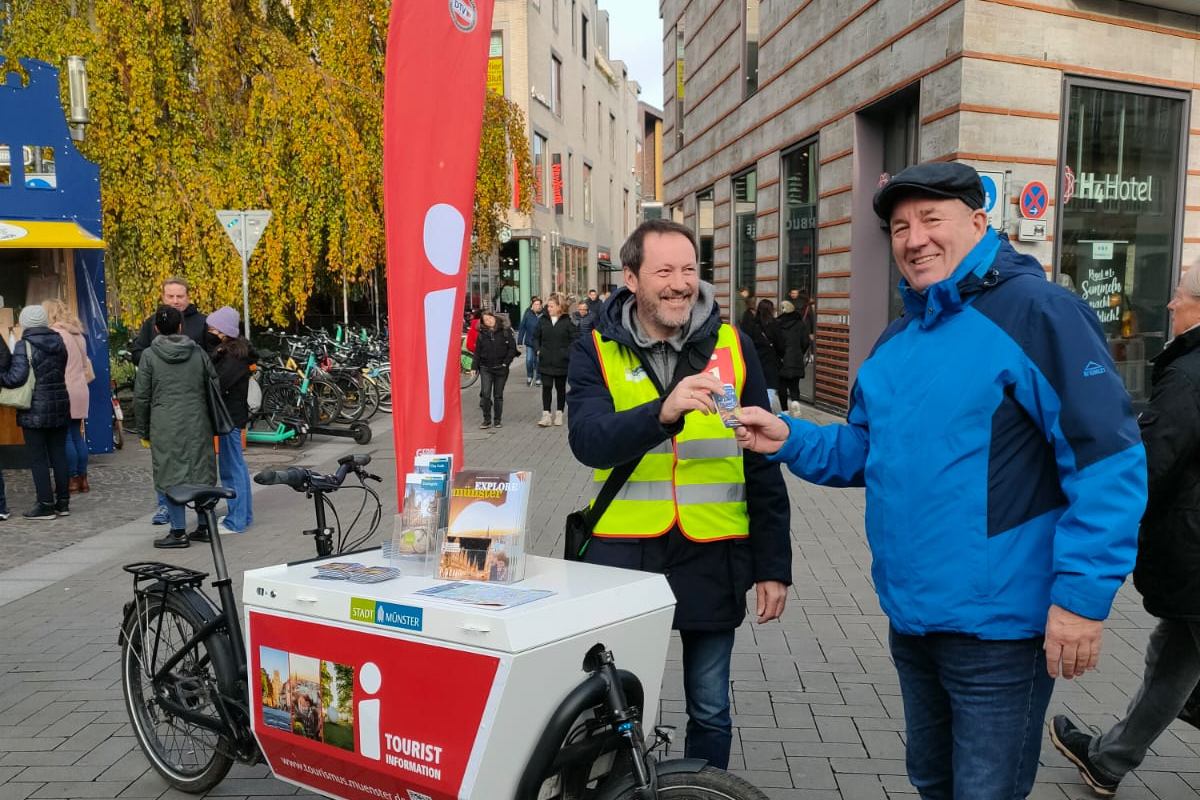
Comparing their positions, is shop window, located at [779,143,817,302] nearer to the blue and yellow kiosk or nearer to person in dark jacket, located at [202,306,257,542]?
person in dark jacket, located at [202,306,257,542]

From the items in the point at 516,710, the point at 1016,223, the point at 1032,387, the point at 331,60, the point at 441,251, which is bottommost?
the point at 516,710

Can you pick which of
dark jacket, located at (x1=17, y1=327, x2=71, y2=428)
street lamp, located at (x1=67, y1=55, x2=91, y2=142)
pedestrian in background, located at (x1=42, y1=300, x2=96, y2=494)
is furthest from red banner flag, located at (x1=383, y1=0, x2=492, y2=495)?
street lamp, located at (x1=67, y1=55, x2=91, y2=142)

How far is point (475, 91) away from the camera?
3.77m

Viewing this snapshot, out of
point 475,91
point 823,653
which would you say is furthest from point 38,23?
point 823,653

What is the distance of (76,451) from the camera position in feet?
30.0

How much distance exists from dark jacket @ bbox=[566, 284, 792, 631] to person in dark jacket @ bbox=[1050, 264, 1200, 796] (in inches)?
40.8

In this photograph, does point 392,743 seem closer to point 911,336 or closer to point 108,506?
point 911,336

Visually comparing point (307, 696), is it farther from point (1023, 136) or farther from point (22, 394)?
point (1023, 136)

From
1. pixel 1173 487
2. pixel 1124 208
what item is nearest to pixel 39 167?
pixel 1173 487

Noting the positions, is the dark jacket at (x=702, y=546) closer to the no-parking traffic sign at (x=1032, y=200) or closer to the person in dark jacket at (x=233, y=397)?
the person in dark jacket at (x=233, y=397)

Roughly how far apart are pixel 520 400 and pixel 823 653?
13281 millimetres

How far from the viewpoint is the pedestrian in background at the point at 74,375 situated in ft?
28.8

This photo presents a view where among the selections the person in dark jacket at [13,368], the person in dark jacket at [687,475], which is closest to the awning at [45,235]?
the person in dark jacket at [13,368]

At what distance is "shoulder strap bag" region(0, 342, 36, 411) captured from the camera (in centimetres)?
801
